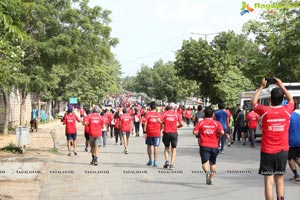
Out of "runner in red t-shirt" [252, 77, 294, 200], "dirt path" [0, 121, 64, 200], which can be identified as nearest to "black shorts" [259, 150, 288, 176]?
"runner in red t-shirt" [252, 77, 294, 200]

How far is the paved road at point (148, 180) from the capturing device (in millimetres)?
9539

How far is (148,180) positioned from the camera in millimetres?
11359

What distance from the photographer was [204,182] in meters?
10.9

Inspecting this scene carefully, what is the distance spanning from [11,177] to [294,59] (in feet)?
61.3

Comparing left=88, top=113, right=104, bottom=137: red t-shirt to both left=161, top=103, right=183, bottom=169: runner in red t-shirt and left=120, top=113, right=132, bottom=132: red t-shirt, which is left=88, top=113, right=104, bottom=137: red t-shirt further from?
left=120, top=113, right=132, bottom=132: red t-shirt

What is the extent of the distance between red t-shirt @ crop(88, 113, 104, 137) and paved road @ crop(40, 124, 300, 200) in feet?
3.10

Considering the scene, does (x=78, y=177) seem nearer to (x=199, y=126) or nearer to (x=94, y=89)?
(x=199, y=126)

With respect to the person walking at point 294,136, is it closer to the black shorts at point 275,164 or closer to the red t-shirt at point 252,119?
the black shorts at point 275,164

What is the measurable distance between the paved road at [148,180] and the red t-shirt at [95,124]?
0.94 metres

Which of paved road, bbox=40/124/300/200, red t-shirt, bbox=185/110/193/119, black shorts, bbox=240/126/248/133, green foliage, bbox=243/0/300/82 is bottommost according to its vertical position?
paved road, bbox=40/124/300/200

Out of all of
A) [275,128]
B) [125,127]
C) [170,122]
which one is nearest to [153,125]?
[170,122]

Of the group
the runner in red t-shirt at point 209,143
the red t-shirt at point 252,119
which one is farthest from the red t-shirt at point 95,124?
Result: the red t-shirt at point 252,119

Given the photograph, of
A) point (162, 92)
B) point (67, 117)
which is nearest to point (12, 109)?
point (67, 117)

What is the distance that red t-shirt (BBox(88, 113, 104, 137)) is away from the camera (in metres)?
14.4
